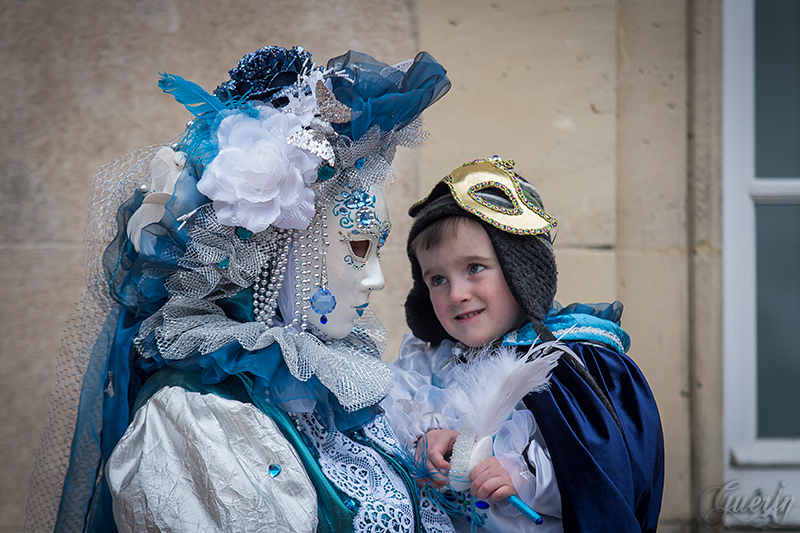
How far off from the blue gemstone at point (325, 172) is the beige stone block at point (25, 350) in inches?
62.5

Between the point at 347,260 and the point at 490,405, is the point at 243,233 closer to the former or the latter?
the point at 347,260

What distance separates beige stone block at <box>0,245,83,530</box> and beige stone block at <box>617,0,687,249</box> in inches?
104

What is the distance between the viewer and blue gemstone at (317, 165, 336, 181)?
1267mm

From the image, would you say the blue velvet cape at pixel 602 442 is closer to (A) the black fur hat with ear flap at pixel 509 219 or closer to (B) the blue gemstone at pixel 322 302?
(A) the black fur hat with ear flap at pixel 509 219

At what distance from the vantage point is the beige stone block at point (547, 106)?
8.62 ft

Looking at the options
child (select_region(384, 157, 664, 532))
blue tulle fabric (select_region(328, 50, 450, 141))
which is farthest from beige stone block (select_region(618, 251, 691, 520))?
blue tulle fabric (select_region(328, 50, 450, 141))

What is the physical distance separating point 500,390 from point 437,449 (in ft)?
0.78

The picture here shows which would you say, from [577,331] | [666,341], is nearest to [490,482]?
[577,331]

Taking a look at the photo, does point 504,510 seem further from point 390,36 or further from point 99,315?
point 390,36

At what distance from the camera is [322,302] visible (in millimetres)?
1310

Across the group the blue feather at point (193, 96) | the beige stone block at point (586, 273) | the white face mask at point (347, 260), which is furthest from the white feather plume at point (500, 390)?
the beige stone block at point (586, 273)

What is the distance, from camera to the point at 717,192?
2652mm

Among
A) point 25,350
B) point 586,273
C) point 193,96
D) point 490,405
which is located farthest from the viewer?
point 586,273

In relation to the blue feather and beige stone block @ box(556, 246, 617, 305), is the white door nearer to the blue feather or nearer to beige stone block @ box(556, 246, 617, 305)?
beige stone block @ box(556, 246, 617, 305)
